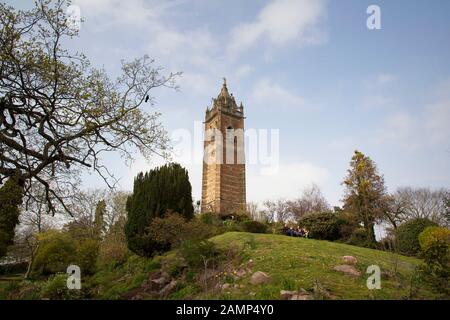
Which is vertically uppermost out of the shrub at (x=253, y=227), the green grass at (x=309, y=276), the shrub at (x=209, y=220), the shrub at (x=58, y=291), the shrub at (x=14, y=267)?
the shrub at (x=209, y=220)

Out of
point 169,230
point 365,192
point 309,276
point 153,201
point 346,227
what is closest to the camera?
point 309,276

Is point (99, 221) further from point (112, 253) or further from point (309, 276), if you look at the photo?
point (309, 276)

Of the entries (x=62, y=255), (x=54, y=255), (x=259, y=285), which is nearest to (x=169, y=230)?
(x=259, y=285)

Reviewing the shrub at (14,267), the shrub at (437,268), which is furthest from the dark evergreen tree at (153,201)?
the shrub at (14,267)

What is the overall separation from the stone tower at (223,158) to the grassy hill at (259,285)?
27001 millimetres

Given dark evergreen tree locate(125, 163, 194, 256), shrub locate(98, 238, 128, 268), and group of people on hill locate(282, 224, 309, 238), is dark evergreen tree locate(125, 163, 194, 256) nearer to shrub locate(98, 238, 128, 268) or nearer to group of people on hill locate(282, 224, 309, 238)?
shrub locate(98, 238, 128, 268)

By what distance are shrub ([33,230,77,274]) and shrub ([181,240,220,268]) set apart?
1135 centimetres

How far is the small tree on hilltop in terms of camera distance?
94.2 feet

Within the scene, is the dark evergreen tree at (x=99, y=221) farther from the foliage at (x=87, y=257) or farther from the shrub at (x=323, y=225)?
the shrub at (x=323, y=225)

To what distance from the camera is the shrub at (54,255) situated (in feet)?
67.6

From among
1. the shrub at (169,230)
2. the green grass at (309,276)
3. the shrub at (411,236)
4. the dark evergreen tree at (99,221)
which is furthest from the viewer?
the dark evergreen tree at (99,221)

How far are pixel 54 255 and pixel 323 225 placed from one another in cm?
1970

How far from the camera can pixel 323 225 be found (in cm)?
2522

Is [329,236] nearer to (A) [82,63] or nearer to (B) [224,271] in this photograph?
(B) [224,271]
